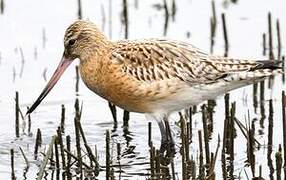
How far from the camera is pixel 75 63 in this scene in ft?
43.5

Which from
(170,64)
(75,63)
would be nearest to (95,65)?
(170,64)

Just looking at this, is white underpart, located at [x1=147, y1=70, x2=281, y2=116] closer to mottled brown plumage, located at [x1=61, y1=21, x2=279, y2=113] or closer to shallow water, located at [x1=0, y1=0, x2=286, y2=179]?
mottled brown plumage, located at [x1=61, y1=21, x2=279, y2=113]

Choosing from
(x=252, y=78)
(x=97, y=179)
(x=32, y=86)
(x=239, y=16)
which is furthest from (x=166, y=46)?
(x=239, y=16)

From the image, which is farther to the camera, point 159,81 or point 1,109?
point 1,109

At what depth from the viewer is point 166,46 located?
10484 millimetres

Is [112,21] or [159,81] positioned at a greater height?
[112,21]

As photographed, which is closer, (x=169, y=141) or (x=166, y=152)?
(x=166, y=152)

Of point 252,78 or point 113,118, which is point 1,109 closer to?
point 113,118

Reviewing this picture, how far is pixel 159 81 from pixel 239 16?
4887 millimetres

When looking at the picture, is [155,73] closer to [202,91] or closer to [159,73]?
[159,73]

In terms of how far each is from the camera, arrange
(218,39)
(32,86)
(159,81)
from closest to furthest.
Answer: (159,81) → (32,86) → (218,39)

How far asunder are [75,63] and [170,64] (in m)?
3.12

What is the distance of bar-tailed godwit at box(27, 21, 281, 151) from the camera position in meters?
10.2

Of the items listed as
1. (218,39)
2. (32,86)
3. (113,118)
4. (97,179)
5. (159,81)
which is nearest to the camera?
(97,179)
